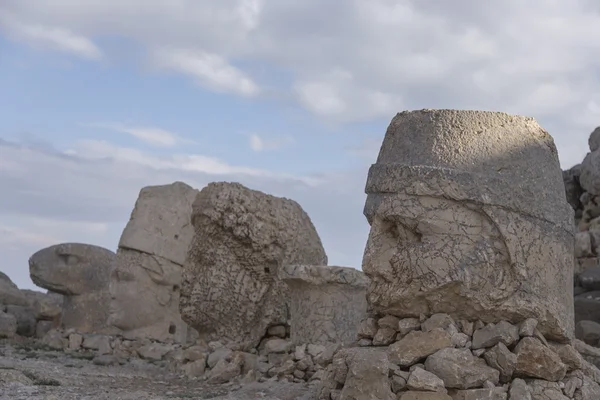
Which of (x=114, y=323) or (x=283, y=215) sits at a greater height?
(x=283, y=215)

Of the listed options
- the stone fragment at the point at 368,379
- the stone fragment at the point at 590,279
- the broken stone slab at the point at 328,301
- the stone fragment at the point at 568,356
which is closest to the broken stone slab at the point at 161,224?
the broken stone slab at the point at 328,301

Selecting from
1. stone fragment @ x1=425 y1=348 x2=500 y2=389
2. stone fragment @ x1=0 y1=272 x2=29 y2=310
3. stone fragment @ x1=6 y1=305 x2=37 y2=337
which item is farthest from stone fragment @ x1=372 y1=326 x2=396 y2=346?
stone fragment @ x1=0 y1=272 x2=29 y2=310

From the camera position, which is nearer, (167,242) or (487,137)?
(487,137)

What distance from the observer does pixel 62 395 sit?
259 inches

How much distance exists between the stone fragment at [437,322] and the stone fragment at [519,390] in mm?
538

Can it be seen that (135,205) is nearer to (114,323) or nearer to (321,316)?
(114,323)

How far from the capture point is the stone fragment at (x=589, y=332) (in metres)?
10.5

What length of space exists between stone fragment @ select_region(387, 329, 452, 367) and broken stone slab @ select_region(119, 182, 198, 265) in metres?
7.14

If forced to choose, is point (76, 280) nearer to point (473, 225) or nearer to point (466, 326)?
point (466, 326)

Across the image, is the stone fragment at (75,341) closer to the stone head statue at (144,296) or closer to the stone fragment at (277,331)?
the stone head statue at (144,296)

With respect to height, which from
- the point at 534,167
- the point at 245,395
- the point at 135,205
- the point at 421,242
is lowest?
the point at 245,395

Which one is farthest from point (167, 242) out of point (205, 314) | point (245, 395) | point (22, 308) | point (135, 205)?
point (245, 395)

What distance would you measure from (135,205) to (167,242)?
0.70 m

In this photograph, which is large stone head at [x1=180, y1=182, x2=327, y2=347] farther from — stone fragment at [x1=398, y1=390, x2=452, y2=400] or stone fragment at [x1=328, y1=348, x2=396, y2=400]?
stone fragment at [x1=398, y1=390, x2=452, y2=400]
